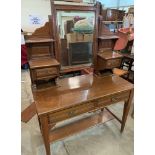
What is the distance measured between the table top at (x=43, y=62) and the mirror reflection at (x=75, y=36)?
0.16 metres

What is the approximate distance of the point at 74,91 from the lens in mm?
1352

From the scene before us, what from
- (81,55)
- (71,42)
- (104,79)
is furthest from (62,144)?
(71,42)

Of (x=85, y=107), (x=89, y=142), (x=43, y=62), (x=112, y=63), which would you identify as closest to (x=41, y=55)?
(x=43, y=62)

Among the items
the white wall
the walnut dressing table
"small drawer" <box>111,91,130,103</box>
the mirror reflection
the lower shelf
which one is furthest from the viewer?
the white wall

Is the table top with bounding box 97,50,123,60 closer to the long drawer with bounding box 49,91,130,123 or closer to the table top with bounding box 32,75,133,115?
the table top with bounding box 32,75,133,115

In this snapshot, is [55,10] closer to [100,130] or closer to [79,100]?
[79,100]

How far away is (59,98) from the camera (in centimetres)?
124

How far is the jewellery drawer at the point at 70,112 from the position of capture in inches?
44.9

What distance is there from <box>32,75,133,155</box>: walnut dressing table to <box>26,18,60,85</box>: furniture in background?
0.19m

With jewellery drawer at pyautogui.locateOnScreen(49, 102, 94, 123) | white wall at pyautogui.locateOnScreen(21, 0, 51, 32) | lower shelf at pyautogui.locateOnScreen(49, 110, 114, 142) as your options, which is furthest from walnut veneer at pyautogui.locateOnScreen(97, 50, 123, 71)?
white wall at pyautogui.locateOnScreen(21, 0, 51, 32)

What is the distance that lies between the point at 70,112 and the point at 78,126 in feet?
2.02

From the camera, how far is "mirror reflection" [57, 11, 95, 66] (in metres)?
1.30
